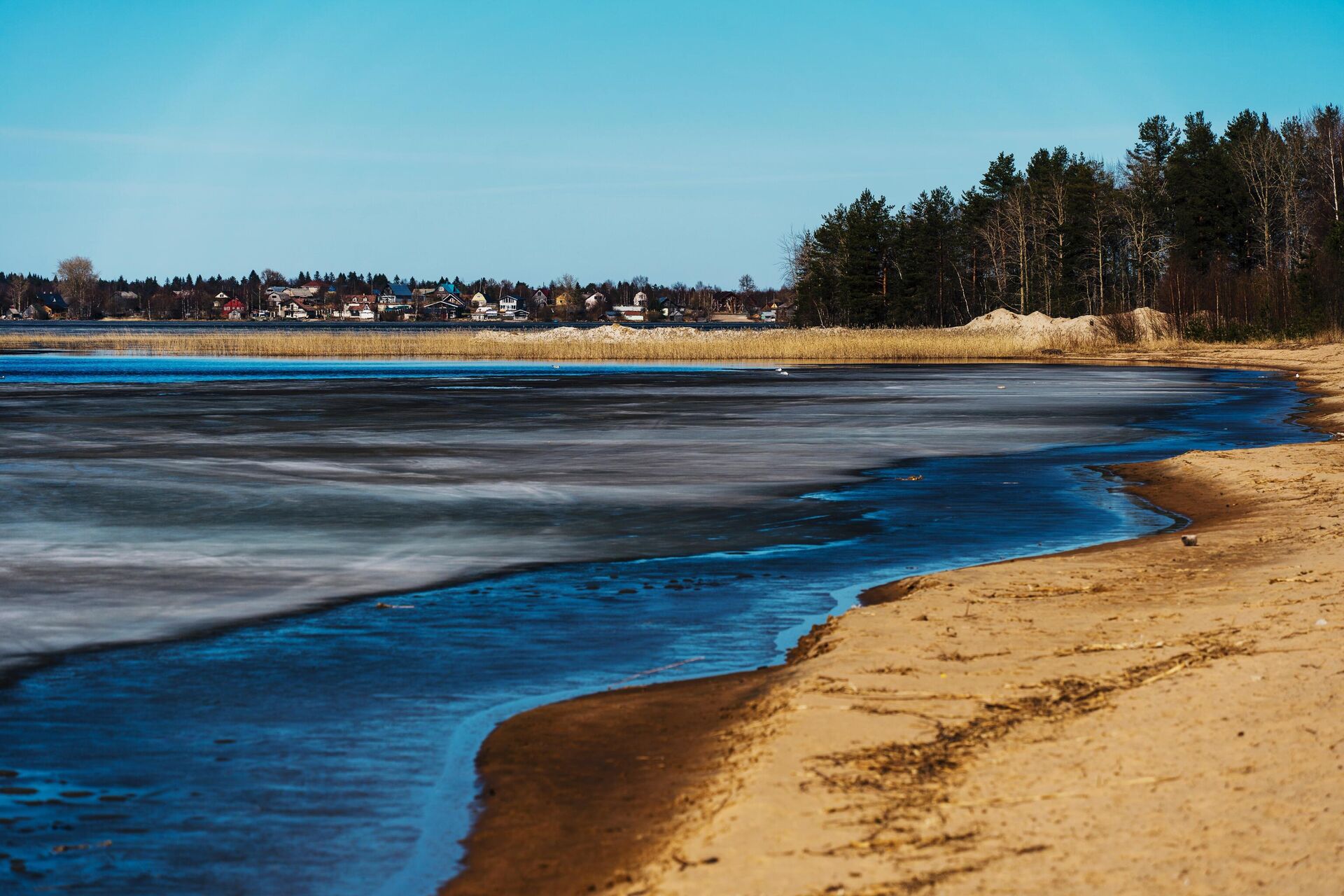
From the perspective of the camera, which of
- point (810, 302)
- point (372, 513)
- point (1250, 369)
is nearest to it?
point (372, 513)

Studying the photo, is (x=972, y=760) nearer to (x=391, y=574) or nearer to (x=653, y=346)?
(x=391, y=574)

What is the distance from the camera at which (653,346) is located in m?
86.1

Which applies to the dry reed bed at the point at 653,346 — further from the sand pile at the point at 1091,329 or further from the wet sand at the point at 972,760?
the wet sand at the point at 972,760

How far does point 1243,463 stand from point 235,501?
13.3 metres

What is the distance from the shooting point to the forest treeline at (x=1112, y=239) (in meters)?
84.2

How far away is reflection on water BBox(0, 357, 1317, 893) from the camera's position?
648cm

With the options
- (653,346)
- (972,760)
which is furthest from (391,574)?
(653,346)

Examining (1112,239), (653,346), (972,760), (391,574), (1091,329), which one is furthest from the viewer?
(1112,239)

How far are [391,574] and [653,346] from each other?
242ft

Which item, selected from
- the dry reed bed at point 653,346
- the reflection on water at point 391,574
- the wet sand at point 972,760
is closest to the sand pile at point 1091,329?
the dry reed bed at point 653,346

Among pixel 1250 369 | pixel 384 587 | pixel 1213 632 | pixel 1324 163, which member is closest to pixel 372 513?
pixel 384 587

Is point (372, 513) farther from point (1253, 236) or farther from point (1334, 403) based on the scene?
point (1253, 236)

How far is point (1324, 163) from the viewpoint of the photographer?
89312 millimetres

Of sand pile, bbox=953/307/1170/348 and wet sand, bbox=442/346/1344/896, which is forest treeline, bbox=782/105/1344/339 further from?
wet sand, bbox=442/346/1344/896
